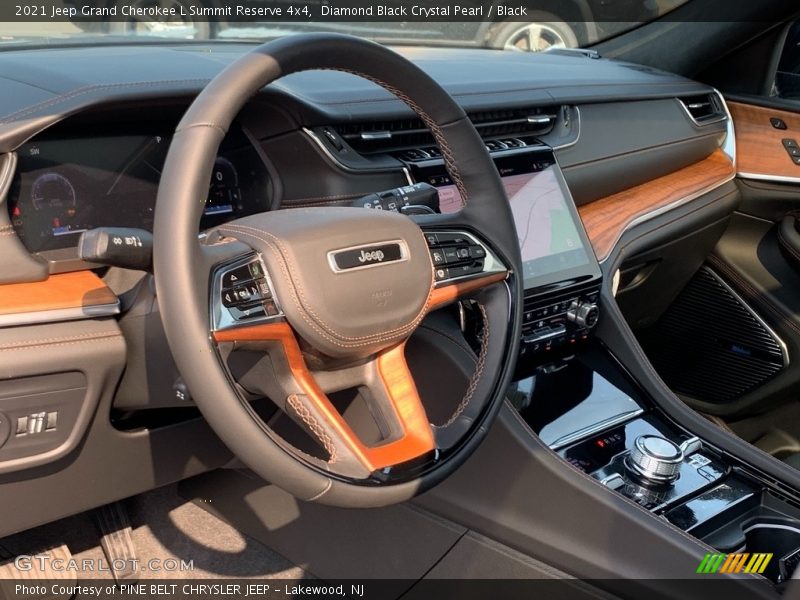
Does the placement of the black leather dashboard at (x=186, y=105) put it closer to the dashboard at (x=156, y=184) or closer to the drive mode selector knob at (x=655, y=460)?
the dashboard at (x=156, y=184)

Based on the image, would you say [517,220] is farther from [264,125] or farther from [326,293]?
[326,293]

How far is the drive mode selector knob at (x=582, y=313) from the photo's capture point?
1.83 metres

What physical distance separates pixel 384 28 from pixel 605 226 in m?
1.76

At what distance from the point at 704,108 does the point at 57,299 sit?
2198mm

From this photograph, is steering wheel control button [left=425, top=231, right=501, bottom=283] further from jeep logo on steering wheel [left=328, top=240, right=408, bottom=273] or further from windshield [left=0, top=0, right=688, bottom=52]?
windshield [left=0, top=0, right=688, bottom=52]

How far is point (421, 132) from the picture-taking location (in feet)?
5.64

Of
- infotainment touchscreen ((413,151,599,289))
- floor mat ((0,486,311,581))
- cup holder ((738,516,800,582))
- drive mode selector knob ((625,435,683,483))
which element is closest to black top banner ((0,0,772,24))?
infotainment touchscreen ((413,151,599,289))

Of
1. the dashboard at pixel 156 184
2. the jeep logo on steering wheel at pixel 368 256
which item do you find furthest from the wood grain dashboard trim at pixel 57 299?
the jeep logo on steering wheel at pixel 368 256

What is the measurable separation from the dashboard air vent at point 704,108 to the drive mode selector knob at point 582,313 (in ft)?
3.53

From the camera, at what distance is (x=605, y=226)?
2.11 m

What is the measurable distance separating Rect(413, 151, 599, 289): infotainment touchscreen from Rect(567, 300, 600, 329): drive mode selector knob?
0.06 metres

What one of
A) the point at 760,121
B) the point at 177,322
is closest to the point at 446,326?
the point at 177,322

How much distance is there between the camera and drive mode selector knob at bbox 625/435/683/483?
1601 millimetres

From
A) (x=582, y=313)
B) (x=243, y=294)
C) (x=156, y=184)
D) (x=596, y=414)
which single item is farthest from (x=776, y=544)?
(x=156, y=184)
